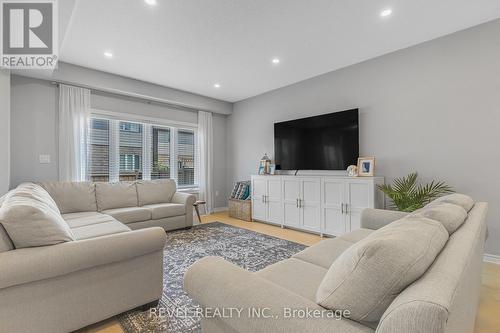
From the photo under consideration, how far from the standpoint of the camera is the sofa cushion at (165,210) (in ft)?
12.4

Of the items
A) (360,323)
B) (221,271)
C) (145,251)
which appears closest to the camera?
(360,323)

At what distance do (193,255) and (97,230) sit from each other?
1.14m

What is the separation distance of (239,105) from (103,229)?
4.25 metres

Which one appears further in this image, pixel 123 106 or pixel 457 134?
pixel 123 106

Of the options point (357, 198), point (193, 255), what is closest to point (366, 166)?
point (357, 198)

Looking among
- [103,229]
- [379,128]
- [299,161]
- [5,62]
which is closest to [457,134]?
[379,128]

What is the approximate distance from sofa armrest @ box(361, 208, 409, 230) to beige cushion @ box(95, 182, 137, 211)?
3538 mm

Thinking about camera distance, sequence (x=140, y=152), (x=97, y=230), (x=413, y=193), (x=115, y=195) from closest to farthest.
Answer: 1. (x=97, y=230)
2. (x=413, y=193)
3. (x=115, y=195)
4. (x=140, y=152)

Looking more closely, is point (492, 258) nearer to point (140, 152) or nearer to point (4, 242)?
point (4, 242)

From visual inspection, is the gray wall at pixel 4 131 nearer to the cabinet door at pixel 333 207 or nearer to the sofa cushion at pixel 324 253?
the sofa cushion at pixel 324 253

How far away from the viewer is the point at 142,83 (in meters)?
4.41

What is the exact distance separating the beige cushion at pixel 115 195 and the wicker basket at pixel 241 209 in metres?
2.00

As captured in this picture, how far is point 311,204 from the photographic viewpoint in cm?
393

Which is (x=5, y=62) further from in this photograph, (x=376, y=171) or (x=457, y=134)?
(x=457, y=134)
